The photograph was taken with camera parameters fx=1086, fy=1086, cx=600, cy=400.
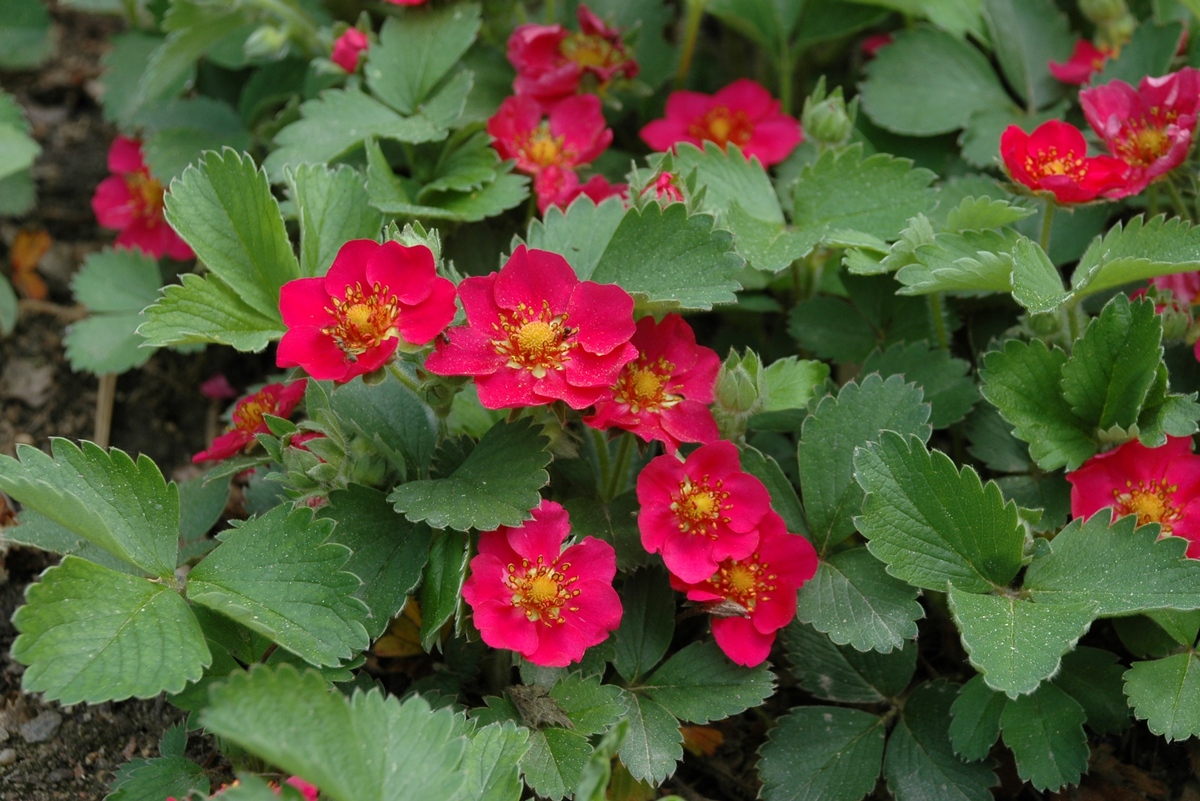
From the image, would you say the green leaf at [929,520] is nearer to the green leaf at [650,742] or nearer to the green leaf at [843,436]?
the green leaf at [843,436]

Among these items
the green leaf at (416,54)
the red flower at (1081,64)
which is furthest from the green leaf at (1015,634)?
the green leaf at (416,54)

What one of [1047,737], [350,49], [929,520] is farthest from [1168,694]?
[350,49]

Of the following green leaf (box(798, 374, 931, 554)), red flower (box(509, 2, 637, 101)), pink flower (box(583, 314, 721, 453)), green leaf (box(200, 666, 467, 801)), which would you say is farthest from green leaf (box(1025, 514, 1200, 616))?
red flower (box(509, 2, 637, 101))

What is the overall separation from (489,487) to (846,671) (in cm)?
74

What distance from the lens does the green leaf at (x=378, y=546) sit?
1.70 m

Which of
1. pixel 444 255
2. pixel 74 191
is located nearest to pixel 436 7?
pixel 444 255

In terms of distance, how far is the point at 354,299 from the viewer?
167 cm

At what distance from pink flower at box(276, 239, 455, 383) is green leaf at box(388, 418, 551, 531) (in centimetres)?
21

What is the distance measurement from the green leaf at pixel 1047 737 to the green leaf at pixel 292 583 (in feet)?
3.47

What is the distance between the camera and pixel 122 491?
1.69 metres

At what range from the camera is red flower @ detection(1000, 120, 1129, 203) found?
6.32ft

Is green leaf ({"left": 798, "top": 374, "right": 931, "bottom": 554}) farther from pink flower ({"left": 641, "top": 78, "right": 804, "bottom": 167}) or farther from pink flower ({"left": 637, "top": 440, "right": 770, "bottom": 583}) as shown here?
pink flower ({"left": 641, "top": 78, "right": 804, "bottom": 167})

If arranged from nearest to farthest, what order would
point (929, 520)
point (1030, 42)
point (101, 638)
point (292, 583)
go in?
point (101, 638)
point (292, 583)
point (929, 520)
point (1030, 42)

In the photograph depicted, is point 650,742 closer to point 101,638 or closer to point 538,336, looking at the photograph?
point 538,336
